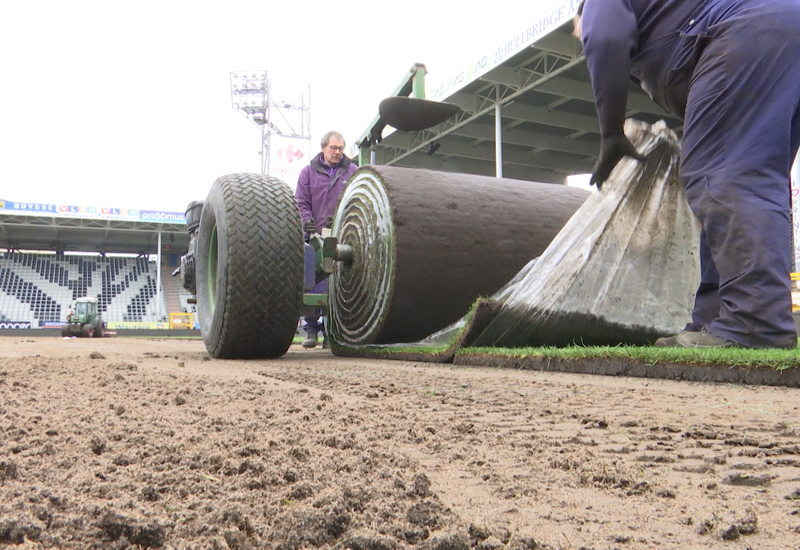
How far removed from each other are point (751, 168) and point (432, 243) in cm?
173

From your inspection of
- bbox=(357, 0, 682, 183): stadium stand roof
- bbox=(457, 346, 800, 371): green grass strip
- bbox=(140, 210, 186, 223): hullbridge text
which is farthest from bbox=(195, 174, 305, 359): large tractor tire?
bbox=(140, 210, 186, 223): hullbridge text

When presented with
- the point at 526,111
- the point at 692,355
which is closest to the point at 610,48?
the point at 692,355

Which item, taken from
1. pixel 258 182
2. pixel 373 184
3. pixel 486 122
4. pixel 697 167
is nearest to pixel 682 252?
pixel 697 167

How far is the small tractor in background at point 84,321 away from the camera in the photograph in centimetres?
1922

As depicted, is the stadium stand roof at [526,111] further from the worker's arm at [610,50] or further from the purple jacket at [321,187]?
the worker's arm at [610,50]

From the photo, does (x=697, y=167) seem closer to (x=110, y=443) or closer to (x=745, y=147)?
(x=745, y=147)

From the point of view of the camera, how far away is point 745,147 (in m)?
2.09

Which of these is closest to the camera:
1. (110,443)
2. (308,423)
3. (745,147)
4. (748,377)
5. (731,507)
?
(731,507)

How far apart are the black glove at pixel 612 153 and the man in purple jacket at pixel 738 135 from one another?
0.29 m

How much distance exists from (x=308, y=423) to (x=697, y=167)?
1.66 meters

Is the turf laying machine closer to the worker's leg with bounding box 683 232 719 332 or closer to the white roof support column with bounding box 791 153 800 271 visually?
the worker's leg with bounding box 683 232 719 332

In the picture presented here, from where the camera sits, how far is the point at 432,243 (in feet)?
11.6

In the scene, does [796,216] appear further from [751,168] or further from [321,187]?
[751,168]

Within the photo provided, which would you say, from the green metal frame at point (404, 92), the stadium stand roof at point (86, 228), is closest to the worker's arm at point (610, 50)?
the green metal frame at point (404, 92)
